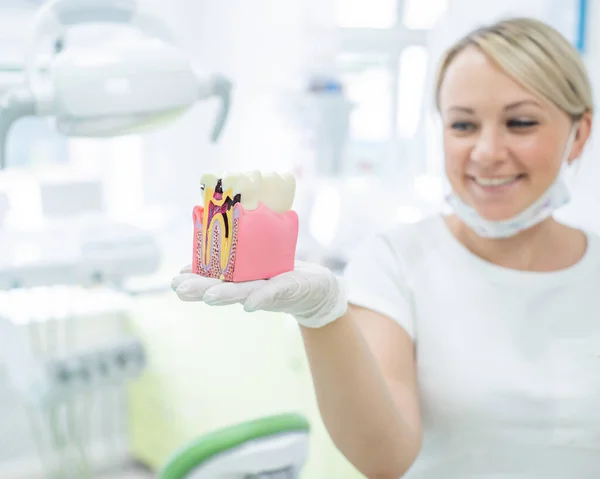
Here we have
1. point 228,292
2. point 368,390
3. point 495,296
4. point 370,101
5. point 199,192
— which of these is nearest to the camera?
point 228,292

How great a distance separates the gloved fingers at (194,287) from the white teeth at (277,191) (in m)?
0.10

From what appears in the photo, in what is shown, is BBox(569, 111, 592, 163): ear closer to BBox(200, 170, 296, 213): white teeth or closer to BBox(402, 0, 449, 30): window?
BBox(200, 170, 296, 213): white teeth

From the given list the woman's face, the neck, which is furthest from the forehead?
the neck

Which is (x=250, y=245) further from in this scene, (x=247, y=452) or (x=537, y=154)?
(x=537, y=154)

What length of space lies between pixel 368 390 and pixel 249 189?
312 mm

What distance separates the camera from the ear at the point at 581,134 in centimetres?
119

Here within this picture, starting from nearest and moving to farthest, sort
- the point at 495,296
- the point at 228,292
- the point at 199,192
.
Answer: the point at 228,292
the point at 495,296
the point at 199,192

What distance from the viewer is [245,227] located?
0.77 m

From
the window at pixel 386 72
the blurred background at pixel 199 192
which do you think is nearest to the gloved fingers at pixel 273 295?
the blurred background at pixel 199 192

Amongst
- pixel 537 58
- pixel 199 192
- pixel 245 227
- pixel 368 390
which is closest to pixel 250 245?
pixel 245 227

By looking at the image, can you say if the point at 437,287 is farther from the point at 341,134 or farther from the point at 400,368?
the point at 341,134

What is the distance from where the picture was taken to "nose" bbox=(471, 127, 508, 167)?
3.58 feet

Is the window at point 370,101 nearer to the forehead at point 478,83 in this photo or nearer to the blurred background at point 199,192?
the blurred background at point 199,192

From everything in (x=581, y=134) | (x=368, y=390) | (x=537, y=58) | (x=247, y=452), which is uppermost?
(x=537, y=58)
